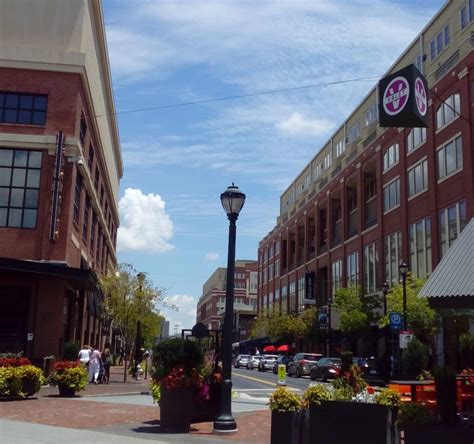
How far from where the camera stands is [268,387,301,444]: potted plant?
9438 millimetres

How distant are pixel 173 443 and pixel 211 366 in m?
3.50

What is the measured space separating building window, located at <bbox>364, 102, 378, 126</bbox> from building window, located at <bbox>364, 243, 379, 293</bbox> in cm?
1090

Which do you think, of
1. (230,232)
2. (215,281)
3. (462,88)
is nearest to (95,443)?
(230,232)

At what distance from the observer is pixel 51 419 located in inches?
531

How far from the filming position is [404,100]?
14.1 metres

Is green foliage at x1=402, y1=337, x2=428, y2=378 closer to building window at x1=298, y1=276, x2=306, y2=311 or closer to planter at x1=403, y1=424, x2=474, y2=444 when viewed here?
planter at x1=403, y1=424, x2=474, y2=444

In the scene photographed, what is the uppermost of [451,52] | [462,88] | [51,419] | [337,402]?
[451,52]

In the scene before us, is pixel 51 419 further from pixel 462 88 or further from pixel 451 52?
pixel 451 52

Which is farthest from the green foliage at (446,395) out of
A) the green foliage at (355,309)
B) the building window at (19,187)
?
the green foliage at (355,309)

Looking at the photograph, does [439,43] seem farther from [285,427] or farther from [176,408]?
[285,427]

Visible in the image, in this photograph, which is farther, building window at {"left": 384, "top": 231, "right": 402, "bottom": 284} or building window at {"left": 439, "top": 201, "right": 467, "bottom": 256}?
building window at {"left": 384, "top": 231, "right": 402, "bottom": 284}

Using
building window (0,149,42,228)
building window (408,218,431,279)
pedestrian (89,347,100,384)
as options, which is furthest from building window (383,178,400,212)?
pedestrian (89,347,100,384)

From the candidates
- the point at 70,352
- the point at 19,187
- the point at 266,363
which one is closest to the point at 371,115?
the point at 266,363

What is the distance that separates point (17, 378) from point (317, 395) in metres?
11.2
